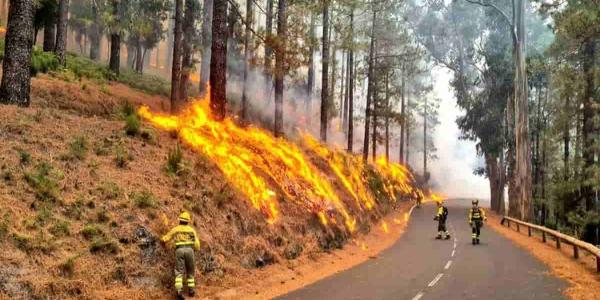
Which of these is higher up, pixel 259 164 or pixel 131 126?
pixel 131 126

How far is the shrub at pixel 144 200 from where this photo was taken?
11555 millimetres

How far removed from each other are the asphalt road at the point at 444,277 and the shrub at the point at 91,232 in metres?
4.16

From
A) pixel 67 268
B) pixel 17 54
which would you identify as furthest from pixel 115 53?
pixel 67 268

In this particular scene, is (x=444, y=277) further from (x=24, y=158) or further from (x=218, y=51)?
(x=218, y=51)

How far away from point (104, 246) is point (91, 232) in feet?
1.38

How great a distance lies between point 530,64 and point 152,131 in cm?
2380

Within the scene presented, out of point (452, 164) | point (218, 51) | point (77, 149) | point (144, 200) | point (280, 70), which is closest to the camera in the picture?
point (144, 200)

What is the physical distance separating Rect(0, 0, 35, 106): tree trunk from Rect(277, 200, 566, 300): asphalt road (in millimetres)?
9712

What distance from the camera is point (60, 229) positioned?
954 cm

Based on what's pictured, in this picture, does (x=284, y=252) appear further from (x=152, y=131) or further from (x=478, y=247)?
(x=478, y=247)

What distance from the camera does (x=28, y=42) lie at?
14.4 metres

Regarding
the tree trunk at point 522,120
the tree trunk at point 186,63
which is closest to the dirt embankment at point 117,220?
the tree trunk at point 186,63

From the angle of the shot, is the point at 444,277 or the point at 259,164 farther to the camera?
the point at 259,164

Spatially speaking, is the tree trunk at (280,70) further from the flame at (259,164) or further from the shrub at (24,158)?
the shrub at (24,158)
